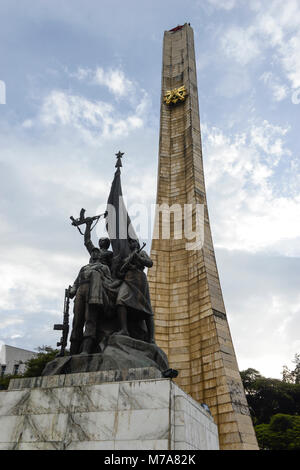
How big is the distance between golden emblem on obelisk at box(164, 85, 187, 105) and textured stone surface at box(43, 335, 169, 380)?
1749 centimetres

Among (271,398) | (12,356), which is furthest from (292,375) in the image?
(12,356)

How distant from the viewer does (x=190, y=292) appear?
48.5 ft

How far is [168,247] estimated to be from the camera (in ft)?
53.1

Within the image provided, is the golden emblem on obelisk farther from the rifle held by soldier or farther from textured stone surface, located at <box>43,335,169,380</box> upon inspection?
textured stone surface, located at <box>43,335,169,380</box>

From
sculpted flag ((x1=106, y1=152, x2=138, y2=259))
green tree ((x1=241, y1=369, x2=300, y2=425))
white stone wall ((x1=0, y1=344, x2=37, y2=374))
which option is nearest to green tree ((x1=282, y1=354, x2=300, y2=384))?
green tree ((x1=241, y1=369, x2=300, y2=425))

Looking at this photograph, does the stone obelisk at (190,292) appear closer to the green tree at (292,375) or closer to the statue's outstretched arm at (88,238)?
the statue's outstretched arm at (88,238)

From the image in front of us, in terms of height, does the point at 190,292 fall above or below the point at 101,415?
above

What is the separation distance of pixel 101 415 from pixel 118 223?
3024mm

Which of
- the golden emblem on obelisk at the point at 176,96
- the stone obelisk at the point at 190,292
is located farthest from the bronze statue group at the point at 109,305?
the golden emblem on obelisk at the point at 176,96

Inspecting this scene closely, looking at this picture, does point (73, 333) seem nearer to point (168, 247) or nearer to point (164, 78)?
point (168, 247)

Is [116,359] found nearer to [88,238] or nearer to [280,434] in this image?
[88,238]

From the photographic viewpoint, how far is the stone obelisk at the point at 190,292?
11.8 m

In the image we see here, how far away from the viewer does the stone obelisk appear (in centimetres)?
1179

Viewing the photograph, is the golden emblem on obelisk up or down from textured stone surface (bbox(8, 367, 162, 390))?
up
